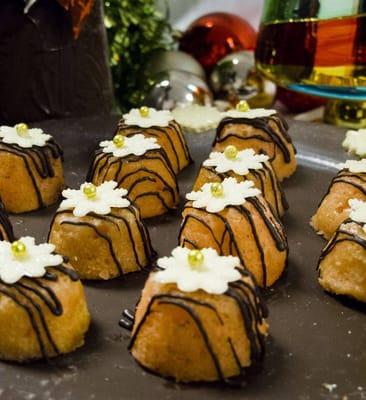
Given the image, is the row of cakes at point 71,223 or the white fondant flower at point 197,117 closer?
the row of cakes at point 71,223

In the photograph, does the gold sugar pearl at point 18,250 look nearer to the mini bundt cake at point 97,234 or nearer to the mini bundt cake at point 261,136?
the mini bundt cake at point 97,234

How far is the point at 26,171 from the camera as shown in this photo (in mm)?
1925

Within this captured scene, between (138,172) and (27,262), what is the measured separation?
0.63 m

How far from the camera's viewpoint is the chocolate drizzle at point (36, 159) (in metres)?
1.92

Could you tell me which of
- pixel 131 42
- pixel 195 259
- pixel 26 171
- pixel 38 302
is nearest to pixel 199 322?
pixel 195 259

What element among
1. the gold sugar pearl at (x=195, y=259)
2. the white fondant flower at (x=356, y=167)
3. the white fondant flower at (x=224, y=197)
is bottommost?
the white fondant flower at (x=356, y=167)

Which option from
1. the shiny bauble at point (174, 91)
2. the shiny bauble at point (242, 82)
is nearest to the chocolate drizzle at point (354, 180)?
the shiny bauble at point (174, 91)

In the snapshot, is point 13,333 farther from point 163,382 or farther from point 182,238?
point 182,238

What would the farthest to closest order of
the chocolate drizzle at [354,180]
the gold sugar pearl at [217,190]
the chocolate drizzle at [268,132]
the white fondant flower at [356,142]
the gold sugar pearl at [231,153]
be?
the white fondant flower at [356,142], the chocolate drizzle at [268,132], the gold sugar pearl at [231,153], the chocolate drizzle at [354,180], the gold sugar pearl at [217,190]

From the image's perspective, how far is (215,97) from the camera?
3107 mm

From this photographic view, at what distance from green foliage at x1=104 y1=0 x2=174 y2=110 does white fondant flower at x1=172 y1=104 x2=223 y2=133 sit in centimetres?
Answer: 33

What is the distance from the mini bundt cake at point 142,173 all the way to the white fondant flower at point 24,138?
0.16m

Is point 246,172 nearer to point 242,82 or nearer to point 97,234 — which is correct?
point 97,234

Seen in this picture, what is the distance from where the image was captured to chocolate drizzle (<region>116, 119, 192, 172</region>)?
2.16 metres
